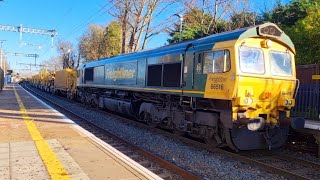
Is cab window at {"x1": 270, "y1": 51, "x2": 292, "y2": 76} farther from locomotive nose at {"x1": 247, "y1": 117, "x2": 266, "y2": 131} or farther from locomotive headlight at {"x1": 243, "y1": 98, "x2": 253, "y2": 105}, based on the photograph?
locomotive nose at {"x1": 247, "y1": 117, "x2": 266, "y2": 131}

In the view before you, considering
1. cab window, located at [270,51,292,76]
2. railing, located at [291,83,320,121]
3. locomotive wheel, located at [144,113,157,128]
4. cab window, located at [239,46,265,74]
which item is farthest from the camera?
locomotive wheel, located at [144,113,157,128]

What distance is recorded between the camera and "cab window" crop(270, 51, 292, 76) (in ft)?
33.8

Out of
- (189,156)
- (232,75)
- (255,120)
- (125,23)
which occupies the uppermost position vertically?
(125,23)

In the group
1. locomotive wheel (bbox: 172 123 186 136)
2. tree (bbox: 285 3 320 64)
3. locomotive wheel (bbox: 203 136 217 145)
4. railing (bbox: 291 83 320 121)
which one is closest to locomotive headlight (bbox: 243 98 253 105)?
locomotive wheel (bbox: 203 136 217 145)

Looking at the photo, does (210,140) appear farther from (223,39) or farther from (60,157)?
(60,157)

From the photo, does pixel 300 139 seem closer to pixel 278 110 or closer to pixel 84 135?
pixel 278 110

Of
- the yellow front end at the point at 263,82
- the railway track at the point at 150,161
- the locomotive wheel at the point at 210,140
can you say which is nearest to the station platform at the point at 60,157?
the railway track at the point at 150,161

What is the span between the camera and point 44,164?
24.2ft

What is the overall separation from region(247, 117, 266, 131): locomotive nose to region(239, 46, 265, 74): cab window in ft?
4.05

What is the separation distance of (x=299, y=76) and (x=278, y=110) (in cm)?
516

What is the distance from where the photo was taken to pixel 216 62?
1004 centimetres

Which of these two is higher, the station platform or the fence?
the fence

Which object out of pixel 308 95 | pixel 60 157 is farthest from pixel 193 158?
pixel 308 95

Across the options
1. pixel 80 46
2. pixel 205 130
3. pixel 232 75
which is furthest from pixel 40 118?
pixel 80 46
